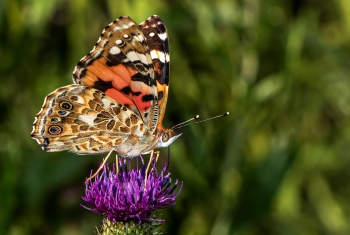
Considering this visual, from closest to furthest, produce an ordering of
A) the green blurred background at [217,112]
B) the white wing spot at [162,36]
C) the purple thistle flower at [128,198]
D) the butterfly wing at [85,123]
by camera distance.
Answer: the purple thistle flower at [128,198] → the butterfly wing at [85,123] → the white wing spot at [162,36] → the green blurred background at [217,112]

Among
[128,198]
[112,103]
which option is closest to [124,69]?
[112,103]

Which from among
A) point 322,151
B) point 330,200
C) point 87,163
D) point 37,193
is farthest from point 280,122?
point 37,193

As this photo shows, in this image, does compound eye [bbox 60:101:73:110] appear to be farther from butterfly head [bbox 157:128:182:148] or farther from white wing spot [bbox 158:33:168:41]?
white wing spot [bbox 158:33:168:41]

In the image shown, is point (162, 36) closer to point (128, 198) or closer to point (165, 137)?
point (165, 137)

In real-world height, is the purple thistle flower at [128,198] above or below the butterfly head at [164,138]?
below

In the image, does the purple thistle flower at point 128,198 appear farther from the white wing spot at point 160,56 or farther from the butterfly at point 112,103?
the white wing spot at point 160,56

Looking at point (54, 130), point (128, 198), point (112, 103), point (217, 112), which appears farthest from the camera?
point (217, 112)

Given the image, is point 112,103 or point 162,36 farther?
point 162,36

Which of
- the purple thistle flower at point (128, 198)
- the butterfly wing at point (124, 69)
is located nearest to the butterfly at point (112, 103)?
the butterfly wing at point (124, 69)
